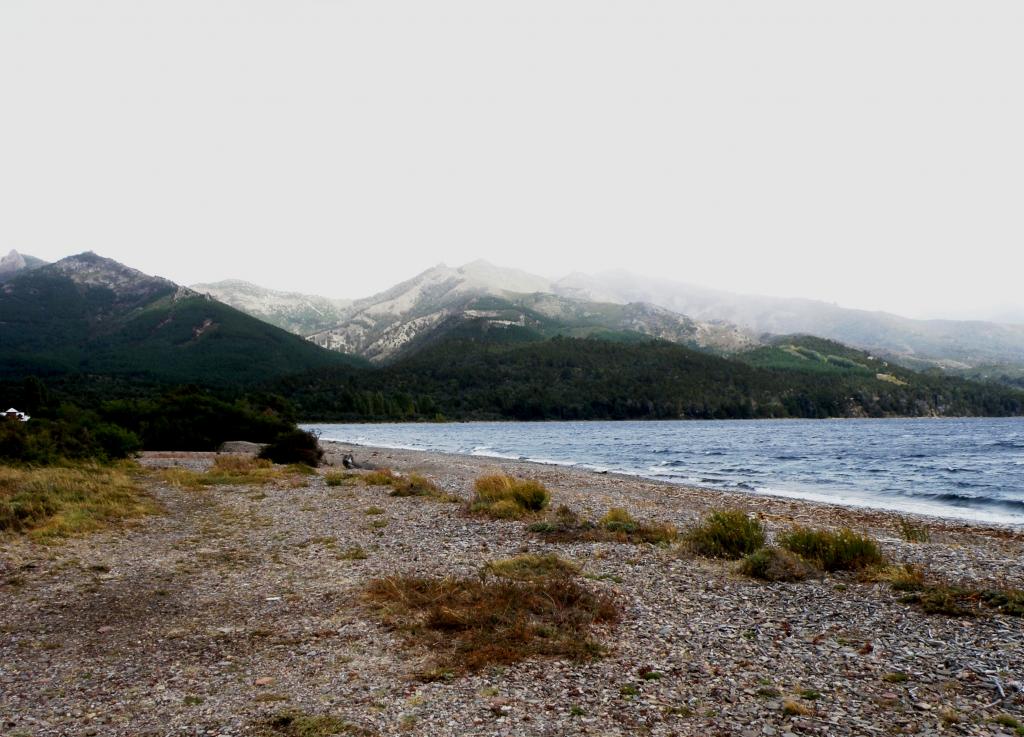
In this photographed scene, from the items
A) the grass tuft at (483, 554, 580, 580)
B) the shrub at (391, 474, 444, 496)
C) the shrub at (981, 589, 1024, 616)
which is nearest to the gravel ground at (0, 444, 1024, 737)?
the shrub at (981, 589, 1024, 616)

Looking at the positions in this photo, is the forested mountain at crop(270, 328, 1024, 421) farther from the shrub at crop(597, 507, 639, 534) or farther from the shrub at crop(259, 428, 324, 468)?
the shrub at crop(597, 507, 639, 534)

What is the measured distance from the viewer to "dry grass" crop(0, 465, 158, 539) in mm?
17952

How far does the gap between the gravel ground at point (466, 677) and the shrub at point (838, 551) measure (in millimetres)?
977

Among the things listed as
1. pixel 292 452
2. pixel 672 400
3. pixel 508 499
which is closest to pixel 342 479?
pixel 508 499

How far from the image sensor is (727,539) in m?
15.7

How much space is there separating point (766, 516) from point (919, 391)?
664 feet

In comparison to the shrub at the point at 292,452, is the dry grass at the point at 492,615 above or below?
above

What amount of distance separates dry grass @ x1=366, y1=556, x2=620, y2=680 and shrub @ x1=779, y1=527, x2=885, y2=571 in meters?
5.60

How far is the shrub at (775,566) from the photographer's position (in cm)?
1297

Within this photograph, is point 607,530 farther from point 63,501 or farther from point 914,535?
point 63,501

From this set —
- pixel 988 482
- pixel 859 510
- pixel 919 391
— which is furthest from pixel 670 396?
pixel 859 510

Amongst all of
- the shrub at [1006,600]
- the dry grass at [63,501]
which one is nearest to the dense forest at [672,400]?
the dry grass at [63,501]

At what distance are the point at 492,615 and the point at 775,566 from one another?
648 centimetres

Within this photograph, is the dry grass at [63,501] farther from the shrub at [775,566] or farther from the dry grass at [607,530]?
the shrub at [775,566]
